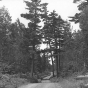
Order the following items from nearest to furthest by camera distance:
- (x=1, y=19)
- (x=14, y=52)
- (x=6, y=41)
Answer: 1. (x=1, y=19)
2. (x=6, y=41)
3. (x=14, y=52)

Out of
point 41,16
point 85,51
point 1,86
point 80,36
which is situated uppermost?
point 41,16

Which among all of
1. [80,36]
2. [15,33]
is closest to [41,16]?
[15,33]

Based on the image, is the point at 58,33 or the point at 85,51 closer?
the point at 85,51

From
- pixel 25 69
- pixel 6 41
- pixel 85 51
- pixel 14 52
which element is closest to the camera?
pixel 85 51

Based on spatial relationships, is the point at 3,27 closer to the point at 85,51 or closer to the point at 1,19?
the point at 1,19

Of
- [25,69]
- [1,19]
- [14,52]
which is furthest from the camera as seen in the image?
[25,69]

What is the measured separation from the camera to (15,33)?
164ft

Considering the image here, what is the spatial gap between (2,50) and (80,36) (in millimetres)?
22723

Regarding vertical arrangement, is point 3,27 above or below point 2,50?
above

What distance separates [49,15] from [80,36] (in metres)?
26.4

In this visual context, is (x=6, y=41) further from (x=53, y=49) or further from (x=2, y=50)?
(x=53, y=49)

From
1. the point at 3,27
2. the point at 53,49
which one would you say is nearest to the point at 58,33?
the point at 53,49

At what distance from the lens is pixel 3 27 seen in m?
36.5

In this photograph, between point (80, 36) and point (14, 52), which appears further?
point (14, 52)
